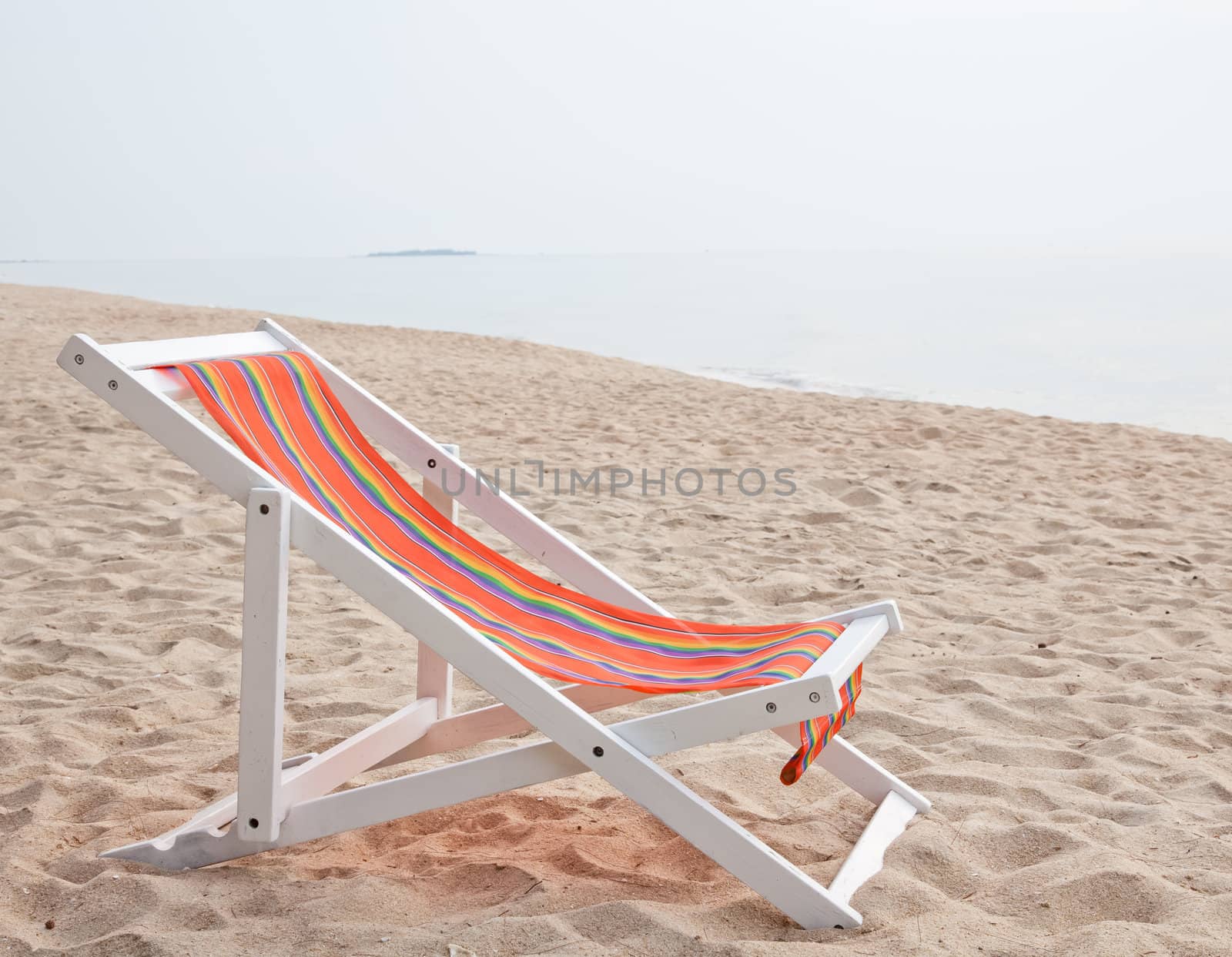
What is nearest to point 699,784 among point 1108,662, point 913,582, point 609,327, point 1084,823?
point 1084,823

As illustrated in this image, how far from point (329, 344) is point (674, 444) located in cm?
558

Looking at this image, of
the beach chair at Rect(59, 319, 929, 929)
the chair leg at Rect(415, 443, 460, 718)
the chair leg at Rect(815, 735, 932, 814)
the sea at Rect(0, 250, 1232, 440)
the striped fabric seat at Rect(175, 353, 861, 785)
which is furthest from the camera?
the sea at Rect(0, 250, 1232, 440)

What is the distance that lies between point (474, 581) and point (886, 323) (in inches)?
762

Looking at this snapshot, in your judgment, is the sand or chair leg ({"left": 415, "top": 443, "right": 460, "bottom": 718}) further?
chair leg ({"left": 415, "top": 443, "right": 460, "bottom": 718})

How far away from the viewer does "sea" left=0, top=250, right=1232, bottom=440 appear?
508 inches

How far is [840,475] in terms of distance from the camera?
5.50 metres

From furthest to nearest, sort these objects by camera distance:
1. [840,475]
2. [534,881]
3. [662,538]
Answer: [840,475] → [662,538] → [534,881]

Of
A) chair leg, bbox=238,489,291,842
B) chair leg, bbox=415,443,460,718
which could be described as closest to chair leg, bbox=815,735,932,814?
chair leg, bbox=415,443,460,718

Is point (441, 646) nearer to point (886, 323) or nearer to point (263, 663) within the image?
point (263, 663)

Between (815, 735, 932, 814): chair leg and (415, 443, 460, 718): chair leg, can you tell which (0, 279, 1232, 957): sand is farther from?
(415, 443, 460, 718): chair leg

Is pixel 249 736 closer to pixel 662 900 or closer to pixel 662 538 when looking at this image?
pixel 662 900

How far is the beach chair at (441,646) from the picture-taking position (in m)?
1.64

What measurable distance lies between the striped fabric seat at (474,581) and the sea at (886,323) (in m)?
9.62

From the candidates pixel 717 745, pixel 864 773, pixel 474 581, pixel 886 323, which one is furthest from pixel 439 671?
pixel 886 323
